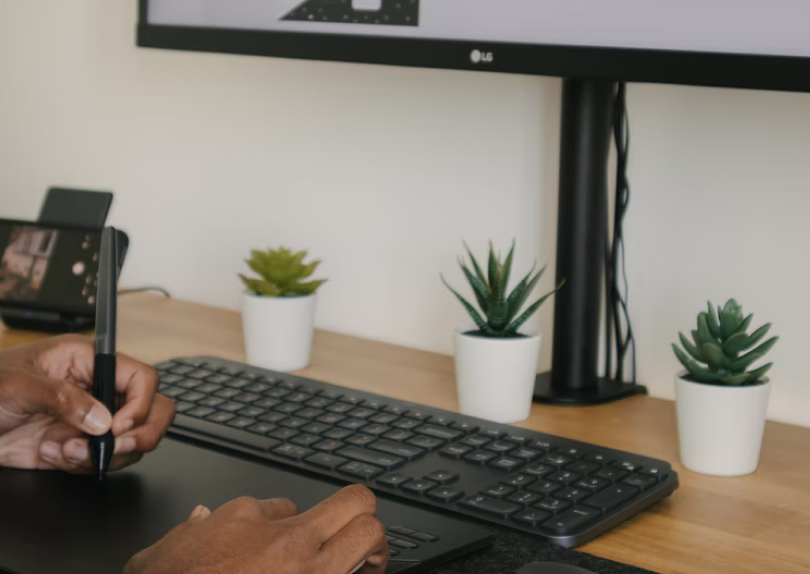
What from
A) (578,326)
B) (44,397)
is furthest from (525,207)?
(44,397)

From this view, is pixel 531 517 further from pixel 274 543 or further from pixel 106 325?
pixel 106 325

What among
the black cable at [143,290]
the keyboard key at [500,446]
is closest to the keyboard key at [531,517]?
the keyboard key at [500,446]

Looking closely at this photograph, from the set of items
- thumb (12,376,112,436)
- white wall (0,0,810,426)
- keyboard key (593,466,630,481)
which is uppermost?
white wall (0,0,810,426)

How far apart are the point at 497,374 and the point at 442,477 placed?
0.21 metres

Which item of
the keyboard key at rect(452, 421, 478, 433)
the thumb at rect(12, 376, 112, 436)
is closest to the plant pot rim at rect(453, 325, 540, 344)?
the keyboard key at rect(452, 421, 478, 433)

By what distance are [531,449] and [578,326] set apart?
0.24m

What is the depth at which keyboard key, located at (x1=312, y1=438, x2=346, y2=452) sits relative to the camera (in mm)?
781

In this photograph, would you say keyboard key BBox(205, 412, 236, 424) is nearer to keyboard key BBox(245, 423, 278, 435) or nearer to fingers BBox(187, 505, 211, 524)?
keyboard key BBox(245, 423, 278, 435)

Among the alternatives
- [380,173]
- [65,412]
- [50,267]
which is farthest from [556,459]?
[50,267]

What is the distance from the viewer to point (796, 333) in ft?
3.14

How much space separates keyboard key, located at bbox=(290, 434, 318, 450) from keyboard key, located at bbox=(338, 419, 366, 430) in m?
0.03

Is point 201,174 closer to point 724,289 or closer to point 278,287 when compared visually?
point 278,287

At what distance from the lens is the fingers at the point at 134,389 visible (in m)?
0.75

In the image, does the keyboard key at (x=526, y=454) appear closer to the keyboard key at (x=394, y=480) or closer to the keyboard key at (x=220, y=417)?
the keyboard key at (x=394, y=480)
